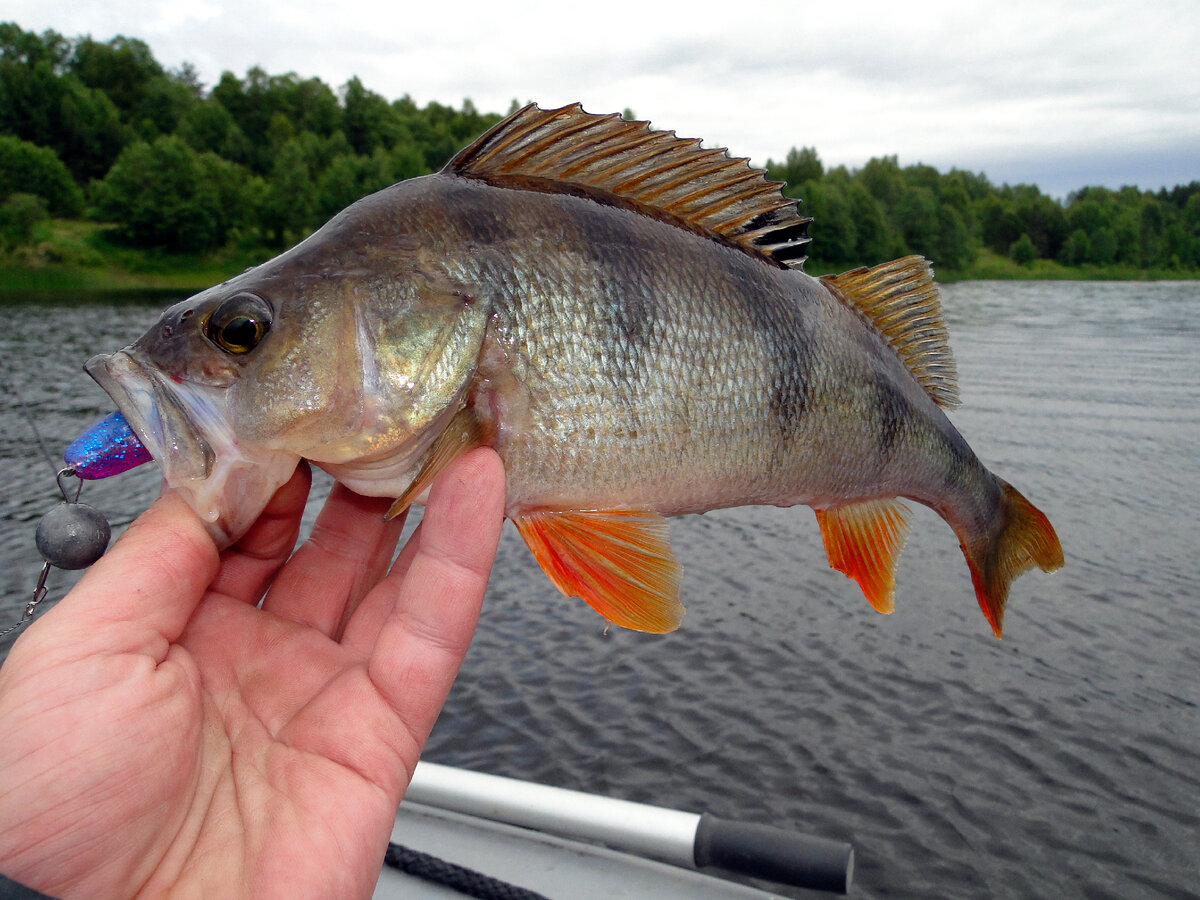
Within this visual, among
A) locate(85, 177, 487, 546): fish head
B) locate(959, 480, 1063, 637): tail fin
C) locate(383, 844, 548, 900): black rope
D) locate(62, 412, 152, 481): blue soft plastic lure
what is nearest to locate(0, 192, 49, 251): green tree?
locate(383, 844, 548, 900): black rope

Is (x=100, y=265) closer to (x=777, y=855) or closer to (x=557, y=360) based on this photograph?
(x=777, y=855)

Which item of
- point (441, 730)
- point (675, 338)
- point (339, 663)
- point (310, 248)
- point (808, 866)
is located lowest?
point (441, 730)

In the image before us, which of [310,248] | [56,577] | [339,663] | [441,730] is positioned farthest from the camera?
[56,577]

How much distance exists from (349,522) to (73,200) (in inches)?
3066

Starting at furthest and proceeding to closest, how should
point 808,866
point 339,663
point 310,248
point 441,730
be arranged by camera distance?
point 441,730 < point 808,866 < point 339,663 < point 310,248

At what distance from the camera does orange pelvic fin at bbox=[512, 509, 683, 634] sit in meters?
2.24

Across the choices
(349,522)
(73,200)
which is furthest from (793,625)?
(73,200)

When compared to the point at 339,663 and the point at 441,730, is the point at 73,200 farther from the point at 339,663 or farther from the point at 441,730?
the point at 339,663

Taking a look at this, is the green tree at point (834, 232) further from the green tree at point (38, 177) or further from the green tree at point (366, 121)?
the green tree at point (38, 177)

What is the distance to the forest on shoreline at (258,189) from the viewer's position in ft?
196

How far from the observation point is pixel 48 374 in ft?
72.5

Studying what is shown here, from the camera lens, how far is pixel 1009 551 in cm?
292

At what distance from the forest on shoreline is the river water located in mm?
43664

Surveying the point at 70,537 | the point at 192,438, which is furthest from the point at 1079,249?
the point at 70,537
